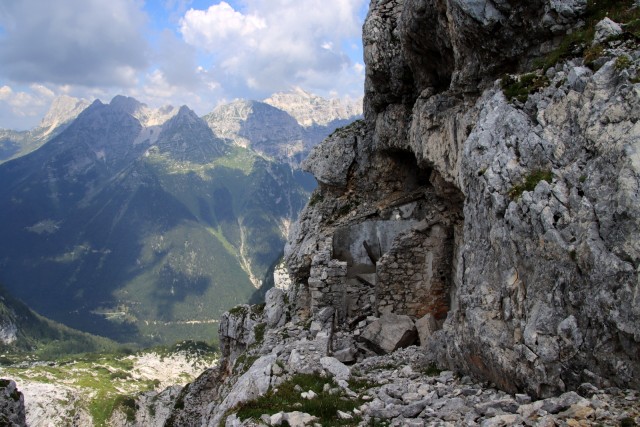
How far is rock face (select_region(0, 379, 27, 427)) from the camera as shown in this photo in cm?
3376

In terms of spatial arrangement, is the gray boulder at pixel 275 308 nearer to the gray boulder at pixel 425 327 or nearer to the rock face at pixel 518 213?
the rock face at pixel 518 213

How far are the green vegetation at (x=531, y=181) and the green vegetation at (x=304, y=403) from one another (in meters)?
6.29

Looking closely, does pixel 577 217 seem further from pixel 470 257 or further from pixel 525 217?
pixel 470 257

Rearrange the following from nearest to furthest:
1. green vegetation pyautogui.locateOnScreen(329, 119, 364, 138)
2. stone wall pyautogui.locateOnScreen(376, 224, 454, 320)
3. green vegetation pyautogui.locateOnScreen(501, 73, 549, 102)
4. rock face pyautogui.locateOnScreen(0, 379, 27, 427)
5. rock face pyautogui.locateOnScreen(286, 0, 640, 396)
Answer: rock face pyautogui.locateOnScreen(286, 0, 640, 396) < green vegetation pyautogui.locateOnScreen(501, 73, 549, 102) < stone wall pyautogui.locateOnScreen(376, 224, 454, 320) < green vegetation pyautogui.locateOnScreen(329, 119, 364, 138) < rock face pyautogui.locateOnScreen(0, 379, 27, 427)

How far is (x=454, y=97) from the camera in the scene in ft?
65.1

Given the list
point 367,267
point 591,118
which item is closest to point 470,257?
point 591,118

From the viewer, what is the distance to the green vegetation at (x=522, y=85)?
11930 mm

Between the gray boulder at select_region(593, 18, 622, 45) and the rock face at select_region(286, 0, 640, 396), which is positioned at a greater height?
the gray boulder at select_region(593, 18, 622, 45)

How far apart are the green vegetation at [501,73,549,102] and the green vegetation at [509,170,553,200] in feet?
9.17

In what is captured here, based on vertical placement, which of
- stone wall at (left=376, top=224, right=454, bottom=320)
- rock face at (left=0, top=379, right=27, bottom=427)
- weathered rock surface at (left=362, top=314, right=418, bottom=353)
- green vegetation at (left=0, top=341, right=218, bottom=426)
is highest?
stone wall at (left=376, top=224, right=454, bottom=320)

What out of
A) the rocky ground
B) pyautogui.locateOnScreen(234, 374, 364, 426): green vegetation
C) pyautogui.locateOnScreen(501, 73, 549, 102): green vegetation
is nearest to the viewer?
the rocky ground

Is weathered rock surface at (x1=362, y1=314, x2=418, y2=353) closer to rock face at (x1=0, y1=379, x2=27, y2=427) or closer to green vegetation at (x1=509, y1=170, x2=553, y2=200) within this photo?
green vegetation at (x1=509, y1=170, x2=553, y2=200)

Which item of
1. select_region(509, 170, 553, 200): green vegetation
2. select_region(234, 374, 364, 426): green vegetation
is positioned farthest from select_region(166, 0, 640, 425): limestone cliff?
select_region(234, 374, 364, 426): green vegetation

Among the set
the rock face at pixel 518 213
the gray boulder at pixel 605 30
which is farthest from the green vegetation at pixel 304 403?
the gray boulder at pixel 605 30
